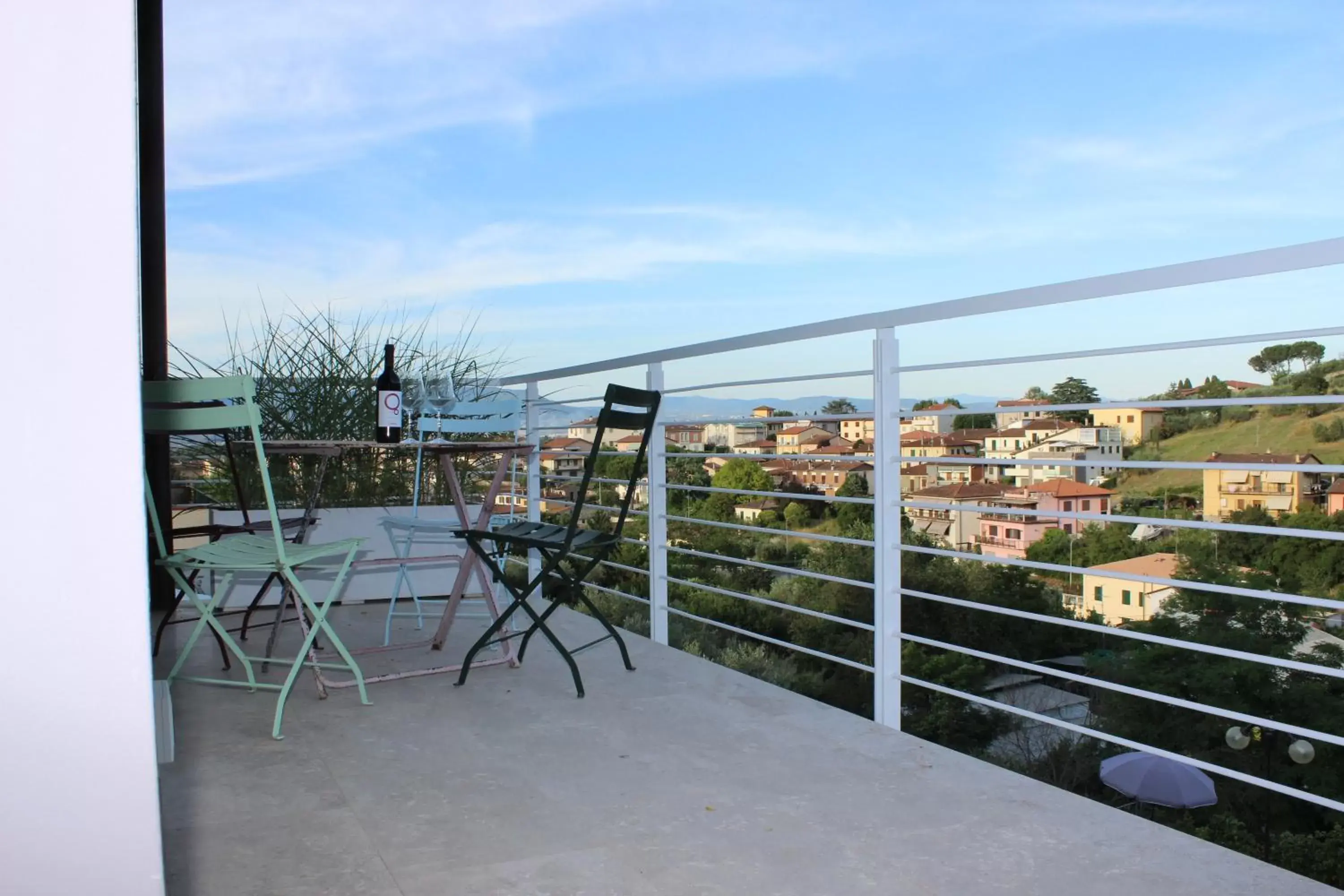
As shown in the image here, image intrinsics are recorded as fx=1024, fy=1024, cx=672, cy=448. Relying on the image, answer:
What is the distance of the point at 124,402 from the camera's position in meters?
0.90

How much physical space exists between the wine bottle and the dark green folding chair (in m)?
0.47

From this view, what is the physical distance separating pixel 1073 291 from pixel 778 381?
1.19 m

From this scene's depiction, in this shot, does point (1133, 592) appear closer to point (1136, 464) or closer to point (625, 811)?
point (1136, 464)

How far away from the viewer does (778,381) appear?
3.25 m

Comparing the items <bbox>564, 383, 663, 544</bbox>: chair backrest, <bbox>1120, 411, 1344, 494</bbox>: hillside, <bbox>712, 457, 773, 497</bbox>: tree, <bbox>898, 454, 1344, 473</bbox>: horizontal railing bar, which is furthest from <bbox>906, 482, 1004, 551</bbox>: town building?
<bbox>712, 457, 773, 497</bbox>: tree

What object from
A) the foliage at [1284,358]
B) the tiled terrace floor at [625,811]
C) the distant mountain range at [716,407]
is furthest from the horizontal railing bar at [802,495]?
the foliage at [1284,358]

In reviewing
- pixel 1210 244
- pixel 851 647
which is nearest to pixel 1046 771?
pixel 851 647

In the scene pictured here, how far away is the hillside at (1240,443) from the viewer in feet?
17.3

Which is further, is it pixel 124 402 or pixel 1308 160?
pixel 1308 160

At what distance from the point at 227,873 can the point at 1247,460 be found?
6.77 feet

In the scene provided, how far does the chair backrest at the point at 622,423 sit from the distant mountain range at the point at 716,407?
0.58ft

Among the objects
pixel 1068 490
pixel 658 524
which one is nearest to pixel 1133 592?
pixel 1068 490

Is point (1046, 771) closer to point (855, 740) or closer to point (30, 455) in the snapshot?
point (855, 740)

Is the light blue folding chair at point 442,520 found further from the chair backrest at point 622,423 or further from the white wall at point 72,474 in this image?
the white wall at point 72,474
